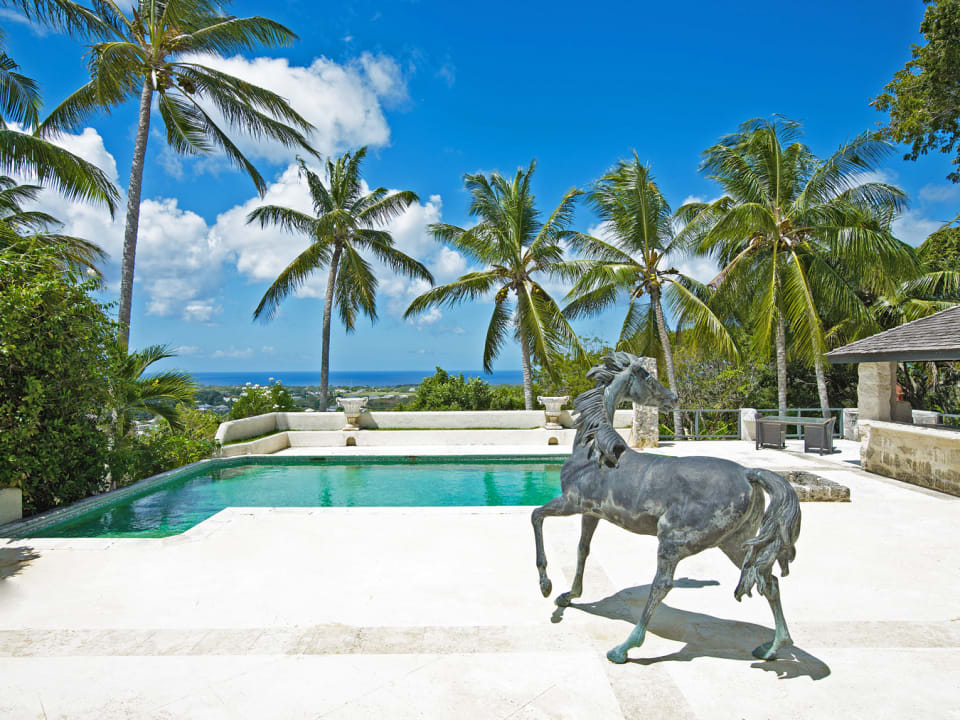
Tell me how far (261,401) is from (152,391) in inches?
261

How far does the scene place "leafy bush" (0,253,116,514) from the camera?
650 cm

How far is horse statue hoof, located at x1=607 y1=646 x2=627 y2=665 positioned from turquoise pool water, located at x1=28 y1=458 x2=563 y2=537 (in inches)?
226

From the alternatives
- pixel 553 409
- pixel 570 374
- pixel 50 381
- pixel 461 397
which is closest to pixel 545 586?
pixel 50 381

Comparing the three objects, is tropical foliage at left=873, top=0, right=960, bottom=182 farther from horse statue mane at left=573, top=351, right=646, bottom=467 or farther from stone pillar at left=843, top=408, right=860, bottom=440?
horse statue mane at left=573, top=351, right=646, bottom=467

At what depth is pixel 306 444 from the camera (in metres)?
15.1

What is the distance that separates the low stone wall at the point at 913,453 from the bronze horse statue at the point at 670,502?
7.29 m

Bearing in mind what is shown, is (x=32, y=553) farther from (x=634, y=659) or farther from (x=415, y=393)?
(x=415, y=393)

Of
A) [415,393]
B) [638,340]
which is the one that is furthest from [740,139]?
[415,393]

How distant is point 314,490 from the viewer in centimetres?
1009

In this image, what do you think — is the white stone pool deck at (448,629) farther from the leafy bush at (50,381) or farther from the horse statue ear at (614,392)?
the leafy bush at (50,381)

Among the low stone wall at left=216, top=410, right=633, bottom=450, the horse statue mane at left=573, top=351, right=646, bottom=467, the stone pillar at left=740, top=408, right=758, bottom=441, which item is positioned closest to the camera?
the horse statue mane at left=573, top=351, right=646, bottom=467

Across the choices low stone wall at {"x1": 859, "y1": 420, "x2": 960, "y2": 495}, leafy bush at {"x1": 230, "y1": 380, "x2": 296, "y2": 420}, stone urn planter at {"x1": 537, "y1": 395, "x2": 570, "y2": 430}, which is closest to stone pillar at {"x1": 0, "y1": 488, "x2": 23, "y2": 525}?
leafy bush at {"x1": 230, "y1": 380, "x2": 296, "y2": 420}

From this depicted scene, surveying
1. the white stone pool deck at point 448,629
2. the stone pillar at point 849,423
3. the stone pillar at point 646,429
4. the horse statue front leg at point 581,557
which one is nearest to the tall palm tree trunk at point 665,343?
the stone pillar at point 646,429

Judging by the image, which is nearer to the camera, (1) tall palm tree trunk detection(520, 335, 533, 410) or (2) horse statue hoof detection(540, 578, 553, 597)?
(2) horse statue hoof detection(540, 578, 553, 597)
